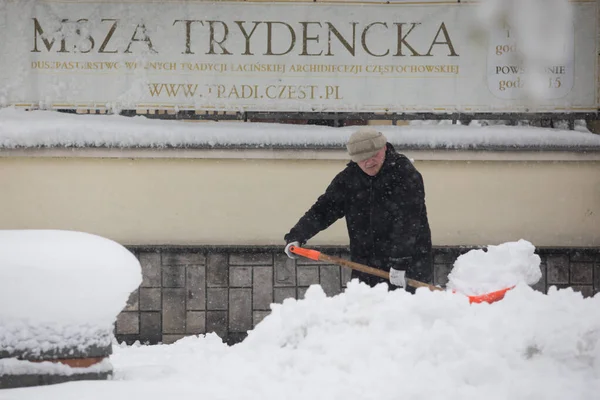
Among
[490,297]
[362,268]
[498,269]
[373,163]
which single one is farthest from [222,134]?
[490,297]

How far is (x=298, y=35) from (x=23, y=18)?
7.41ft

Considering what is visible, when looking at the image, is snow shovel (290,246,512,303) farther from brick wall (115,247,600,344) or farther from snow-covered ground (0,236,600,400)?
brick wall (115,247,600,344)

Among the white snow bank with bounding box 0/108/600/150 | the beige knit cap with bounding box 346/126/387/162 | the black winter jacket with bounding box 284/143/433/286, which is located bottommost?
the black winter jacket with bounding box 284/143/433/286

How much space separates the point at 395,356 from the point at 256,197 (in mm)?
3677

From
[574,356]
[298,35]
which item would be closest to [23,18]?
[298,35]

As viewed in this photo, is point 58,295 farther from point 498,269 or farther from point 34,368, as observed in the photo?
point 498,269

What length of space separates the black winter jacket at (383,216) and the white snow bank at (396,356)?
100cm

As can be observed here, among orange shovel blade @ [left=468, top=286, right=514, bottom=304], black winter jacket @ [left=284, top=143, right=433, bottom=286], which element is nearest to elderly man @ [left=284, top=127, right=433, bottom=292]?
black winter jacket @ [left=284, top=143, right=433, bottom=286]

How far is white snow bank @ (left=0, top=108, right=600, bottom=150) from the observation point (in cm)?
697

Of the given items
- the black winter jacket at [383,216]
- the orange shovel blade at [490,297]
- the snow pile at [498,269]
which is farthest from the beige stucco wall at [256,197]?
the orange shovel blade at [490,297]

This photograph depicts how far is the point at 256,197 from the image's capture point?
7.09 metres

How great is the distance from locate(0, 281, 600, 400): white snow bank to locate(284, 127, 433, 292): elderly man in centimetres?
99

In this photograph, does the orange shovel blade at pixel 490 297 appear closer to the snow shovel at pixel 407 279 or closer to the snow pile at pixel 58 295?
the snow shovel at pixel 407 279

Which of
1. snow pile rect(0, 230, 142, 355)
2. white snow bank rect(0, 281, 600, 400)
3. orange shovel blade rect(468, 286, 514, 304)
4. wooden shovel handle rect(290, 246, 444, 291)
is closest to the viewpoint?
white snow bank rect(0, 281, 600, 400)
